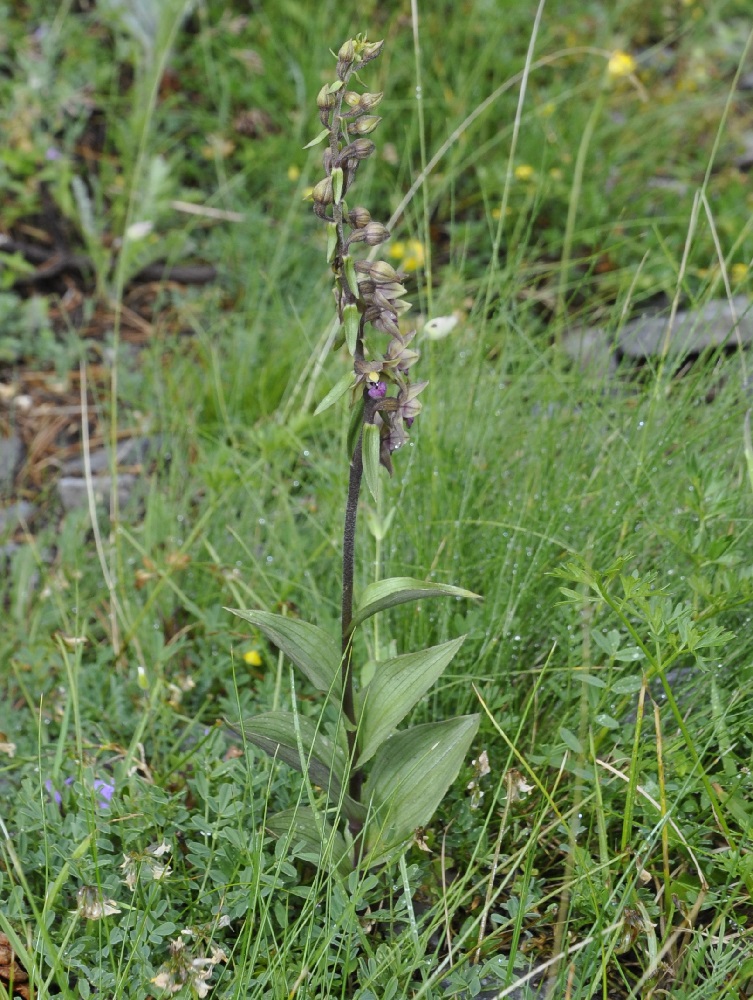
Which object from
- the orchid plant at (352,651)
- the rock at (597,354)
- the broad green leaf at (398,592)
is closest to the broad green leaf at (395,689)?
the orchid plant at (352,651)

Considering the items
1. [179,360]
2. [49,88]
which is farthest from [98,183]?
[179,360]

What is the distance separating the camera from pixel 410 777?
4.73ft

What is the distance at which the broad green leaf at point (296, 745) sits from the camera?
1.37 meters

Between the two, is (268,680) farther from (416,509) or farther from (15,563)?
(15,563)

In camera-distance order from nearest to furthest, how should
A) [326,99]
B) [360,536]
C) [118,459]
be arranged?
1. [326,99]
2. [360,536]
3. [118,459]

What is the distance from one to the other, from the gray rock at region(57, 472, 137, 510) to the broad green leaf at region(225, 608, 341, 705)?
56.1 inches

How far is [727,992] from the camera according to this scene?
1.21 metres

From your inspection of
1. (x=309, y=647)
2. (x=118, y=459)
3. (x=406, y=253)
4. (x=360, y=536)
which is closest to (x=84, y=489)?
(x=118, y=459)

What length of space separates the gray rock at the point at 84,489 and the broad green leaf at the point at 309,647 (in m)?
1.43

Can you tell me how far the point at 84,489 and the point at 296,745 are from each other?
152 cm

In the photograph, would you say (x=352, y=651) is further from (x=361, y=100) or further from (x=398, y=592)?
(x=361, y=100)

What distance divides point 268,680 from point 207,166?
8.43ft

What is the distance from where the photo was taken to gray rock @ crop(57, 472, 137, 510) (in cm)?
265

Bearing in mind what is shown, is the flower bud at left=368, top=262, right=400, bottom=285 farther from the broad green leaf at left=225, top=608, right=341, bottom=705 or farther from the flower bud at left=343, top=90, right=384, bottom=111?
the broad green leaf at left=225, top=608, right=341, bottom=705
